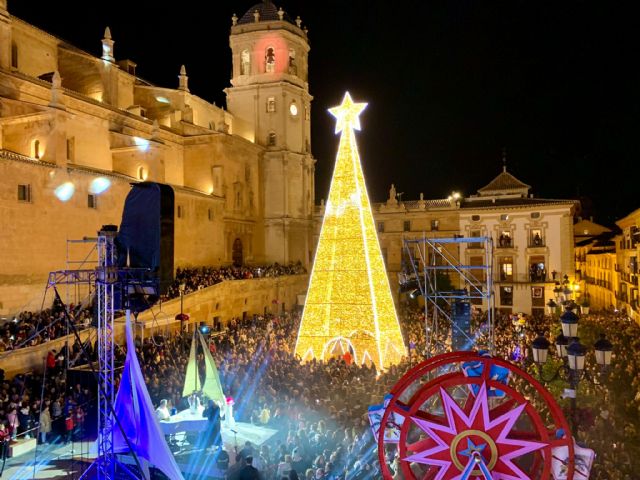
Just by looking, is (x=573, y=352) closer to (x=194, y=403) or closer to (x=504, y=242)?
(x=194, y=403)

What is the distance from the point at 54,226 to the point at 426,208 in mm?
25107

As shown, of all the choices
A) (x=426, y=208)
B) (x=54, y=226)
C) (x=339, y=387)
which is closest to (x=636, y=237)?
(x=426, y=208)

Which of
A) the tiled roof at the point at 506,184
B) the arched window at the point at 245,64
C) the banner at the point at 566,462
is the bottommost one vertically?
the banner at the point at 566,462

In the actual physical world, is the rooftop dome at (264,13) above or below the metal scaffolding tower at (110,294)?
above

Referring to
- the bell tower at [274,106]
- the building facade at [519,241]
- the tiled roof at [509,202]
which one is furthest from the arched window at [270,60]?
the tiled roof at [509,202]

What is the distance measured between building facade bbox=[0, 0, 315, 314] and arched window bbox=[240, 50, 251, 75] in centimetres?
10

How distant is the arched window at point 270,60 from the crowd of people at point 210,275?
13.8 meters

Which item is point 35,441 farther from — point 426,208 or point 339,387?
point 426,208

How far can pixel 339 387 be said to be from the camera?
1256cm

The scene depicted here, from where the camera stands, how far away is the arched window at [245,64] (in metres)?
37.2

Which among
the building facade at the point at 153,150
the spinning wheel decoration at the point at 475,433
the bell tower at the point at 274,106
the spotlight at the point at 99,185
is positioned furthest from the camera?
the bell tower at the point at 274,106

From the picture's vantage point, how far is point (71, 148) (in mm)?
23891

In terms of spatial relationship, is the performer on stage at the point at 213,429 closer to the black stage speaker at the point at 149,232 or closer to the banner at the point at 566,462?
the black stage speaker at the point at 149,232

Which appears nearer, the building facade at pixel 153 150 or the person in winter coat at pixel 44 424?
the person in winter coat at pixel 44 424
